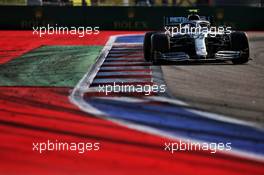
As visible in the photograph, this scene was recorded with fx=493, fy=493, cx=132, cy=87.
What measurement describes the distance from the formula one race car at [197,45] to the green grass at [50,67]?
5.96 feet

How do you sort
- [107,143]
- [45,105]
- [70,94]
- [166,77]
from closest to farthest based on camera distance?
[107,143] → [45,105] → [70,94] → [166,77]

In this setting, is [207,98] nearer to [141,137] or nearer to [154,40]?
[141,137]

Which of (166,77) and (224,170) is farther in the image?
(166,77)

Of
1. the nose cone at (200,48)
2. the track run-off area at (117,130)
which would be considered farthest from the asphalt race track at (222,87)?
the nose cone at (200,48)

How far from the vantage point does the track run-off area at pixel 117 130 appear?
512 cm

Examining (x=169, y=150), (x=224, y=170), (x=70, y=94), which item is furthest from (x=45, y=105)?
(x=224, y=170)

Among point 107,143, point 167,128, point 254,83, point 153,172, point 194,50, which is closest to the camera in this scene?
point 153,172

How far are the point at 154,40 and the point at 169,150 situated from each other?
6196 millimetres

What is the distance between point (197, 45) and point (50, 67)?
3.53 metres

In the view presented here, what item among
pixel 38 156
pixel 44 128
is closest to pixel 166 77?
pixel 44 128

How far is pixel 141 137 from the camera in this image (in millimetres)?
6000

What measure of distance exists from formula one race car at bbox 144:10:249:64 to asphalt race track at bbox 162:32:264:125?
0.23 m

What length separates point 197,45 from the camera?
37.2ft

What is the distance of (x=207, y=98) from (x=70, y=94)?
2307 millimetres
